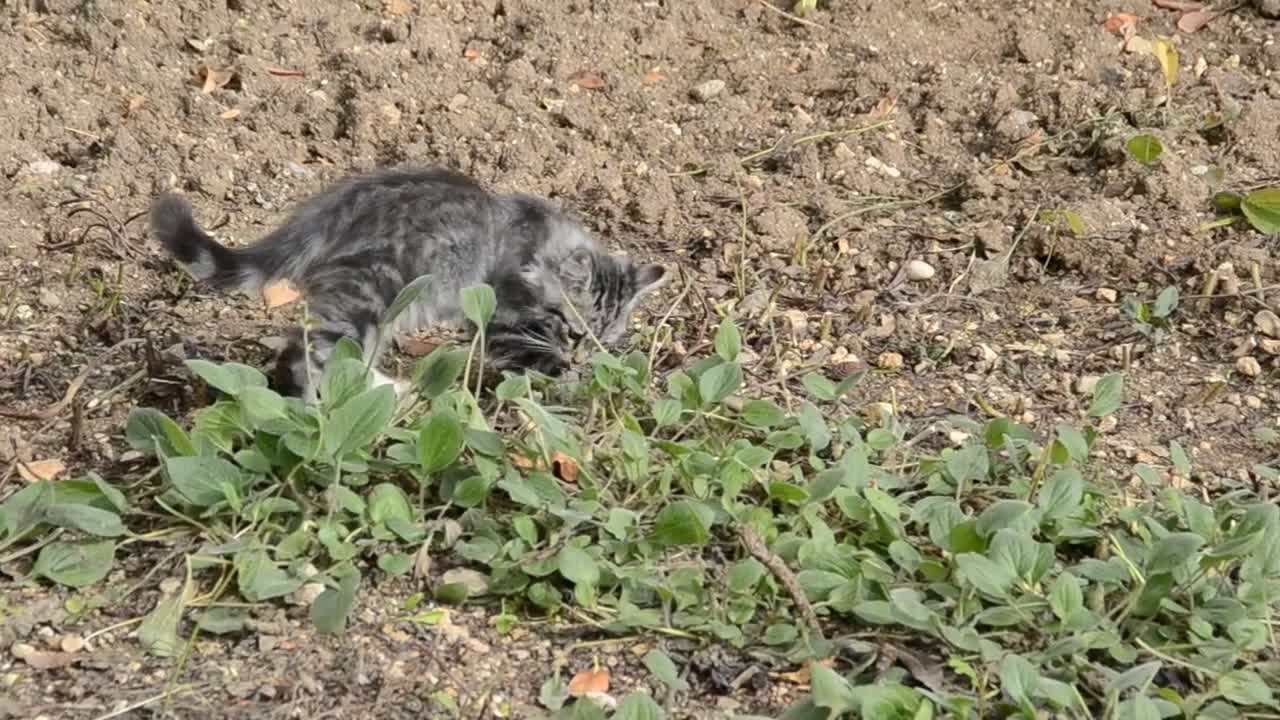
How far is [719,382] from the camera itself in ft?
11.9

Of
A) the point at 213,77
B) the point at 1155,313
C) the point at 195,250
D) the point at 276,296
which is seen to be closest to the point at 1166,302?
the point at 1155,313

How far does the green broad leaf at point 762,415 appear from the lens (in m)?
3.67

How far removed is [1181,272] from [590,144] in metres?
2.07

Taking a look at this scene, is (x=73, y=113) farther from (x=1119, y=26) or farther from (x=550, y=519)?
(x=1119, y=26)

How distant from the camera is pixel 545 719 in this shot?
2.84 meters

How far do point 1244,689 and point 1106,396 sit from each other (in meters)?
1.00

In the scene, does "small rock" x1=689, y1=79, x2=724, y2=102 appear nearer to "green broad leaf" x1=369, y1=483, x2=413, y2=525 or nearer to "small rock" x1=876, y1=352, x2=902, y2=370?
"small rock" x1=876, y1=352, x2=902, y2=370

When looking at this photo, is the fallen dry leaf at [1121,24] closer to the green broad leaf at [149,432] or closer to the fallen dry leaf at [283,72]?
the fallen dry leaf at [283,72]

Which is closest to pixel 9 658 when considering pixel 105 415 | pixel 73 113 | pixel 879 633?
pixel 105 415

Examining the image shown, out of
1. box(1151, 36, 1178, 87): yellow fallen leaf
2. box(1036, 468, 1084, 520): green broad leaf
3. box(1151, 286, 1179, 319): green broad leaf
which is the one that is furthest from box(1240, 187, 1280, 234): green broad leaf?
box(1036, 468, 1084, 520): green broad leaf

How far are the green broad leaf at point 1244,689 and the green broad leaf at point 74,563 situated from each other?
2.30 metres

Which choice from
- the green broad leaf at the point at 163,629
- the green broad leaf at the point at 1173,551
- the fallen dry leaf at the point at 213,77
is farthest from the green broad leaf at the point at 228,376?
the fallen dry leaf at the point at 213,77

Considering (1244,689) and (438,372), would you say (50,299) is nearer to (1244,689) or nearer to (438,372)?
(438,372)

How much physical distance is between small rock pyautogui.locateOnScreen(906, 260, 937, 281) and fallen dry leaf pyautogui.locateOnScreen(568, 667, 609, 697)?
2.30 metres
